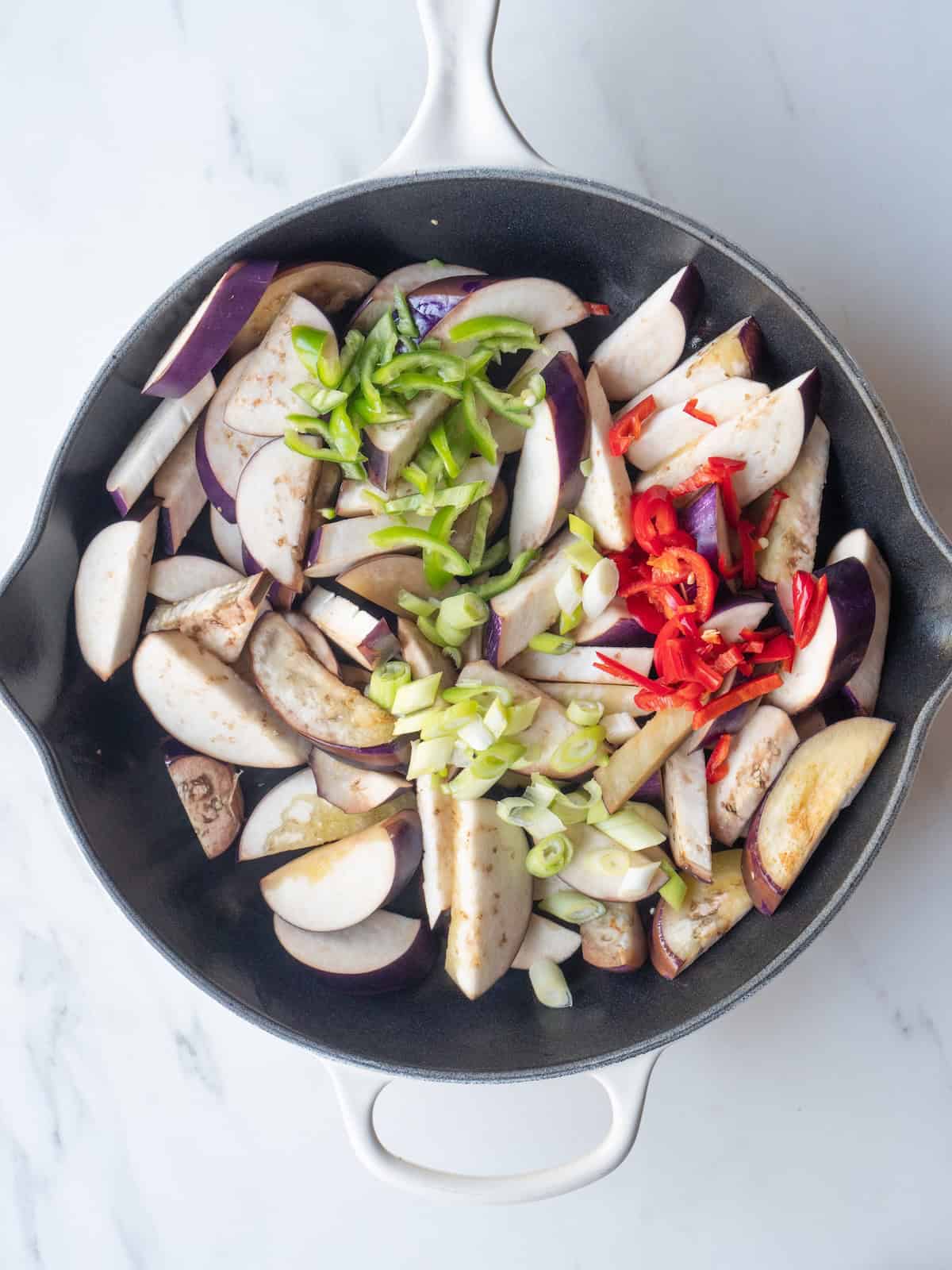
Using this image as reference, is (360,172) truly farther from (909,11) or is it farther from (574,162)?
(909,11)

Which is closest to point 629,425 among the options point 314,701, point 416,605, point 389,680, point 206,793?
point 416,605

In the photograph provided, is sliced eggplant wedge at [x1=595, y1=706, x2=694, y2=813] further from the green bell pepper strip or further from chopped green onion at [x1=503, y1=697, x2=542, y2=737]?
the green bell pepper strip

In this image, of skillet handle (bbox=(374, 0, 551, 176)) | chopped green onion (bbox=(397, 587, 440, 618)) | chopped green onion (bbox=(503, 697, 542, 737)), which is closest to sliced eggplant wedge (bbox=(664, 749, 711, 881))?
chopped green onion (bbox=(503, 697, 542, 737))

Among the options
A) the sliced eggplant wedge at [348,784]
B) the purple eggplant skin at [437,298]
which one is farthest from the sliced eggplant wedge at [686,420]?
the sliced eggplant wedge at [348,784]

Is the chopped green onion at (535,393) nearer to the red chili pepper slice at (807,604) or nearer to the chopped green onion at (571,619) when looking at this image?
the chopped green onion at (571,619)

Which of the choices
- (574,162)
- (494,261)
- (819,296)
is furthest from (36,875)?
(819,296)

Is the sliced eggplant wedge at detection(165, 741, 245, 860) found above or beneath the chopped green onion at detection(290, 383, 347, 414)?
beneath
